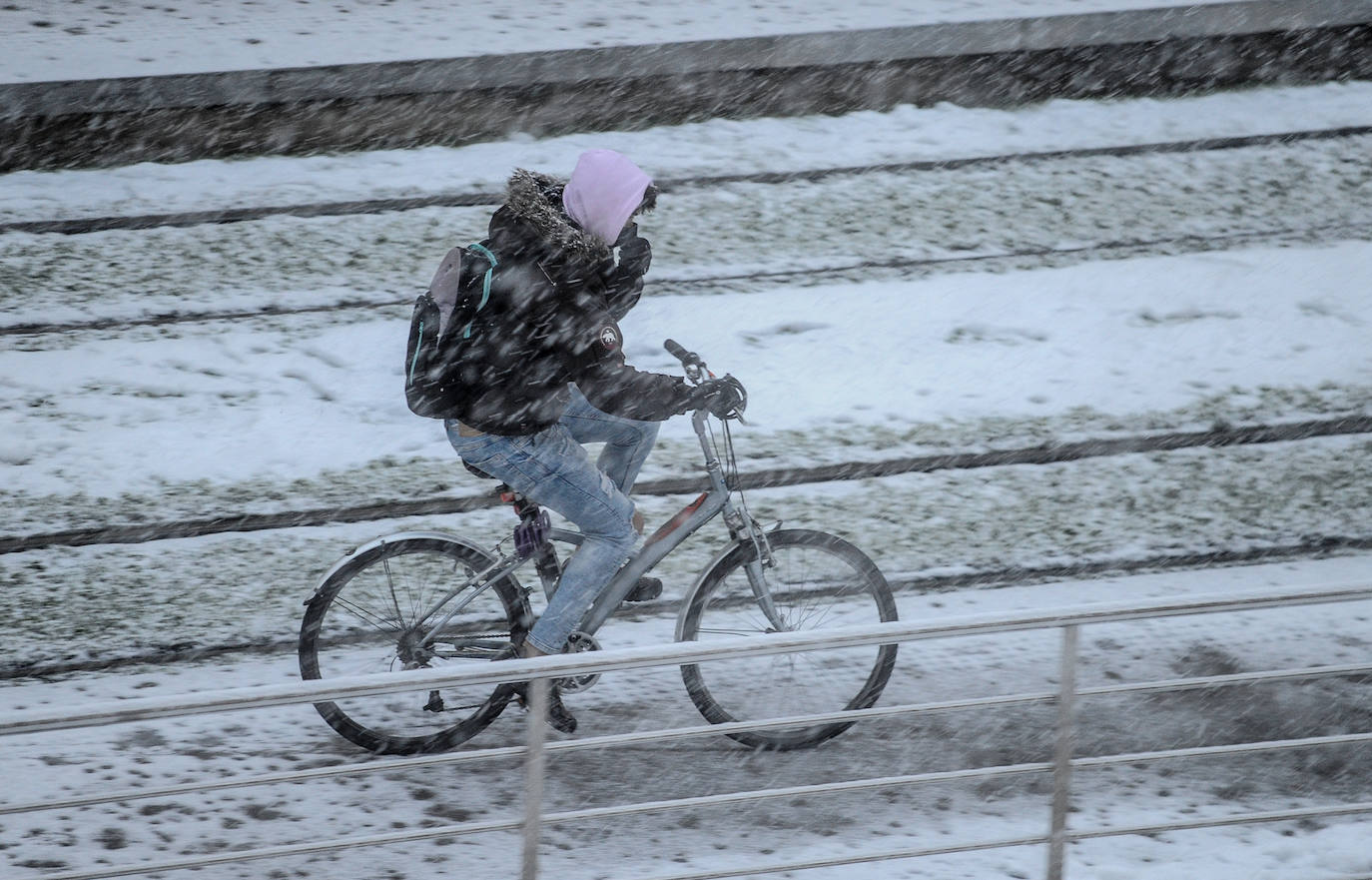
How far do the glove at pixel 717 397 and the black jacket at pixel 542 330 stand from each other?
0.25 feet

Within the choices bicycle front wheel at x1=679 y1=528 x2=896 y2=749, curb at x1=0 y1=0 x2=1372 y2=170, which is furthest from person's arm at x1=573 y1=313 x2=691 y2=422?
curb at x1=0 y1=0 x2=1372 y2=170

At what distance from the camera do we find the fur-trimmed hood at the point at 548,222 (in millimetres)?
3730

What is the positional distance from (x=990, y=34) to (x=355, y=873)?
20.8 feet

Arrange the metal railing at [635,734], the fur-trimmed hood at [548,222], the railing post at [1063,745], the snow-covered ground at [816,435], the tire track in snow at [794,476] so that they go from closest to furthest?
the metal railing at [635,734] < the railing post at [1063,745] < the fur-trimmed hood at [548,222] < the snow-covered ground at [816,435] < the tire track in snow at [794,476]

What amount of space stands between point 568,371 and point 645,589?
0.86m

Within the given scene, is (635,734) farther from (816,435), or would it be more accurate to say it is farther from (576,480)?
(816,435)

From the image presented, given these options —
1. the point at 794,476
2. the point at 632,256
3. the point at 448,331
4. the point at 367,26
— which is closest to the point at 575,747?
the point at 448,331

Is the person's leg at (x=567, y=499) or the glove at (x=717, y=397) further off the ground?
the glove at (x=717, y=397)

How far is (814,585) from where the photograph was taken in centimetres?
439

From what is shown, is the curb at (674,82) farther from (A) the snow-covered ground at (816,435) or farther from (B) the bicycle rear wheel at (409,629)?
(B) the bicycle rear wheel at (409,629)

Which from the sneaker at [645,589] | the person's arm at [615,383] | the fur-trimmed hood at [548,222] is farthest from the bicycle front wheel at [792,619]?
the fur-trimmed hood at [548,222]

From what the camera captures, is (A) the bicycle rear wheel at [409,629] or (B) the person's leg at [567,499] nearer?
(B) the person's leg at [567,499]

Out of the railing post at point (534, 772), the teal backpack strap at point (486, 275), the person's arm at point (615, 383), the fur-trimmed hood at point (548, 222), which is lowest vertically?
the railing post at point (534, 772)

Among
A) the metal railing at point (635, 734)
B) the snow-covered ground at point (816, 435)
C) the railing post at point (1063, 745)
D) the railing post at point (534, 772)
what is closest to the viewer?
the metal railing at point (635, 734)
